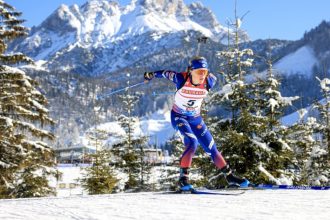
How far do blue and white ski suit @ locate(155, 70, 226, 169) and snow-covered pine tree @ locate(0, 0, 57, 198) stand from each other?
397 inches

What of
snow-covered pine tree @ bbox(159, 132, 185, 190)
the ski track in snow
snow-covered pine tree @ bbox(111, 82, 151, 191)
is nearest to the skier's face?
Answer: the ski track in snow

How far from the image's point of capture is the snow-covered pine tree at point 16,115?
17516mm

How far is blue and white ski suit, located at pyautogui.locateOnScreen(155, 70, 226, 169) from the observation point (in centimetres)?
843

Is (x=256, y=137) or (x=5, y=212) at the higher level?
(x=256, y=137)

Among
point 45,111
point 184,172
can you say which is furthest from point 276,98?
point 184,172

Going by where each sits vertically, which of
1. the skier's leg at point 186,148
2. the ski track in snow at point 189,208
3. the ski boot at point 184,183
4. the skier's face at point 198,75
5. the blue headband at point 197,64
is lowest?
the ski track in snow at point 189,208

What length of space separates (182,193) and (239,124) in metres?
8.07

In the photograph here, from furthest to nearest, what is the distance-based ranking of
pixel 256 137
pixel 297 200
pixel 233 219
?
pixel 256 137, pixel 297 200, pixel 233 219

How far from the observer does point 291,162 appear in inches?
661

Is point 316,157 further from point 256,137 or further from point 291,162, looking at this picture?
point 256,137

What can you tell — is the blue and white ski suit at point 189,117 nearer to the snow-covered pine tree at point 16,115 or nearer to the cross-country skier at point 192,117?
the cross-country skier at point 192,117

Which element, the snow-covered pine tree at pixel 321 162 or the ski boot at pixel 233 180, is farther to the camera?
the snow-covered pine tree at pixel 321 162

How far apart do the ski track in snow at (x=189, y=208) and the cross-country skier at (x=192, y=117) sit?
0.84 metres

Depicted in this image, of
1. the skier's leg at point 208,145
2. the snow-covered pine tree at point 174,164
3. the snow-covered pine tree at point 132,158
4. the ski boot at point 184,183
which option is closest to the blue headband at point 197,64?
the skier's leg at point 208,145
